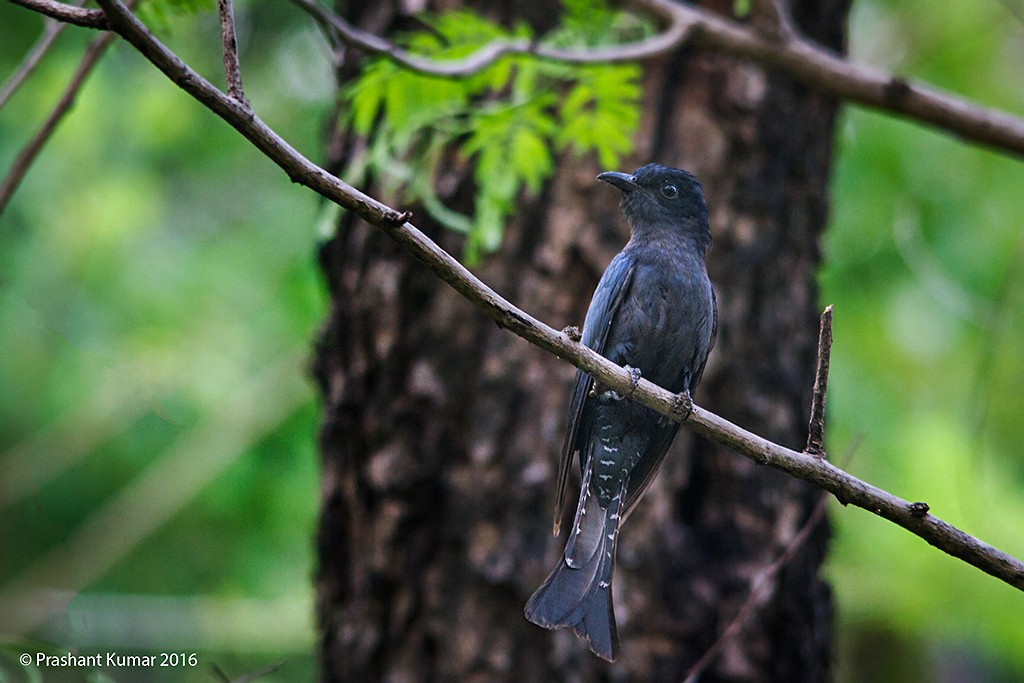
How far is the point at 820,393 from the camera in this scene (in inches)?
69.4

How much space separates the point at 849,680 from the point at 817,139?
6.22 m

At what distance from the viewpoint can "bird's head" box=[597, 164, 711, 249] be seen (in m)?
2.07

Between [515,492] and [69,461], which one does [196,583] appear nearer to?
[69,461]

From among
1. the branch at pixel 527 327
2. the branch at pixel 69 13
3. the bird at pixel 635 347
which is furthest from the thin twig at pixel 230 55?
the bird at pixel 635 347

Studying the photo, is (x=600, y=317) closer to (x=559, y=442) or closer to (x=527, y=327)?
(x=527, y=327)

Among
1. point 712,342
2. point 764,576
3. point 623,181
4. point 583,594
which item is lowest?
point 583,594

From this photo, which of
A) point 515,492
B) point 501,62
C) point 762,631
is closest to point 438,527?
point 515,492

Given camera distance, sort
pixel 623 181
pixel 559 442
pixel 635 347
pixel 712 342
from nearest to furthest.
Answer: pixel 623 181 → pixel 712 342 → pixel 635 347 → pixel 559 442

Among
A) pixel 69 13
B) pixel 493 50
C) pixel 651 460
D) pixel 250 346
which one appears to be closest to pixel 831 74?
pixel 493 50

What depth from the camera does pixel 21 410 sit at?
734 cm

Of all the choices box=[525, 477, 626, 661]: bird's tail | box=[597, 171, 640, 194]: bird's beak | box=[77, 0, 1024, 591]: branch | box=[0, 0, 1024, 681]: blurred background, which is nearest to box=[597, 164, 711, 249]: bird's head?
box=[597, 171, 640, 194]: bird's beak

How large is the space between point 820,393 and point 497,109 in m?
2.41

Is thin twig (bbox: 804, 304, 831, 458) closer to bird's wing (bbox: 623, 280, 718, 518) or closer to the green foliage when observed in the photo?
bird's wing (bbox: 623, 280, 718, 518)

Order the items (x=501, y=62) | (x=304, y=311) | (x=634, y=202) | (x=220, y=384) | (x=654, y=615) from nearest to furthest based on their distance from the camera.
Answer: (x=634, y=202)
(x=501, y=62)
(x=654, y=615)
(x=220, y=384)
(x=304, y=311)
